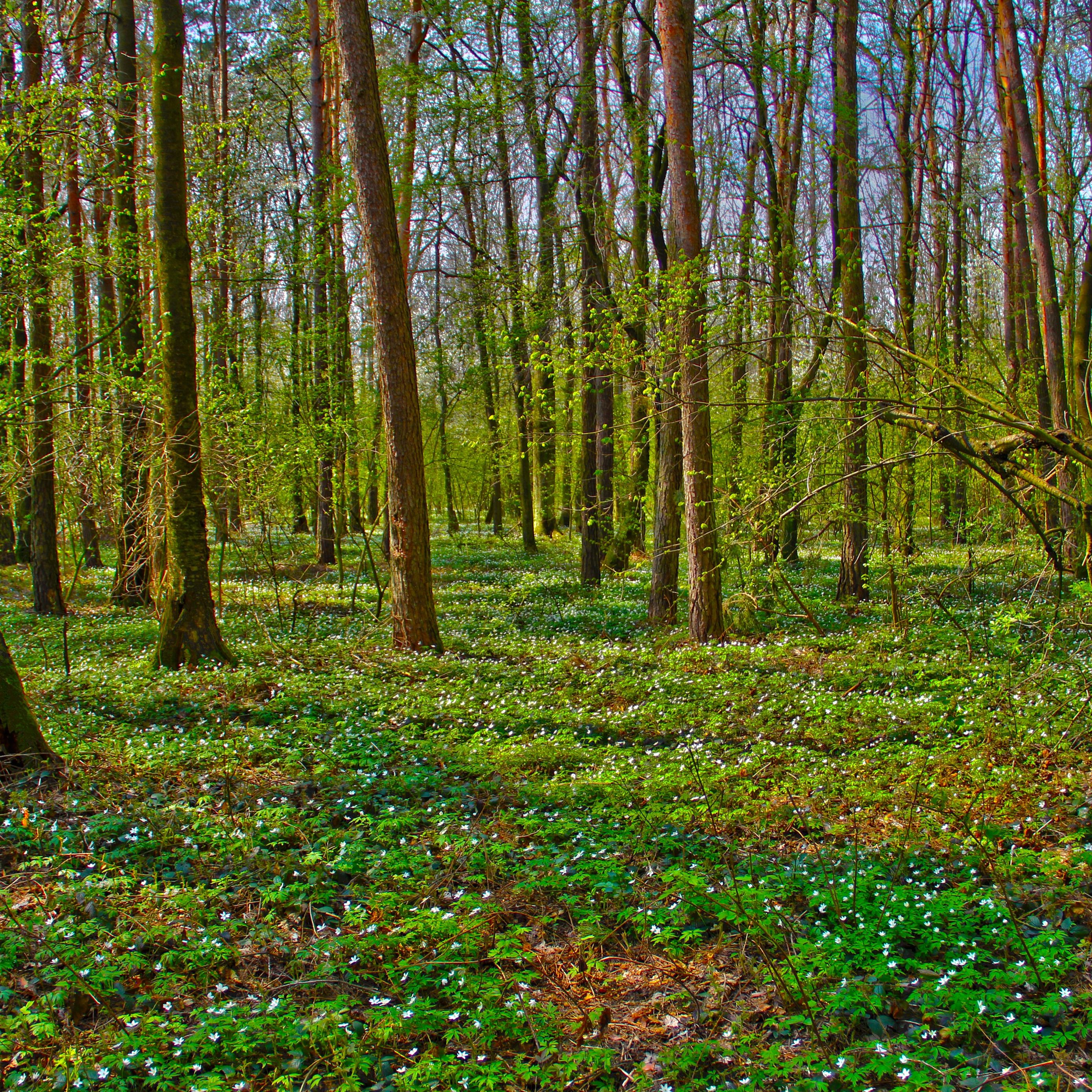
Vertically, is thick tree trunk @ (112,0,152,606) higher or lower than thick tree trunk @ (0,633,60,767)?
higher

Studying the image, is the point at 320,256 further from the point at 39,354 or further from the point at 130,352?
the point at 39,354

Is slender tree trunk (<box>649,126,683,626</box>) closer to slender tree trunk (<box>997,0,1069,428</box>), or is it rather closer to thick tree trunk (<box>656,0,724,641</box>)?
thick tree trunk (<box>656,0,724,641</box>)

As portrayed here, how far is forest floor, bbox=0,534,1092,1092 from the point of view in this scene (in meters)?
2.94

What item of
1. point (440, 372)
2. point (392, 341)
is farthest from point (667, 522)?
point (440, 372)

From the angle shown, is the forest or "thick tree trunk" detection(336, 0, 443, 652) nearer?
the forest

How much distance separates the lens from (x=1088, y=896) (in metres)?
3.75

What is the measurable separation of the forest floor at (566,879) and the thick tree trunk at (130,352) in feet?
8.89

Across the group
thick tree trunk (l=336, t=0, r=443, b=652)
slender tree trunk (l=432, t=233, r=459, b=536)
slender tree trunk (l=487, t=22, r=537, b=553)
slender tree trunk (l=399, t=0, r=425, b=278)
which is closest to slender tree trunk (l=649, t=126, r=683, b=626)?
slender tree trunk (l=487, t=22, r=537, b=553)

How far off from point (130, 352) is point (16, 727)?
9.22 metres

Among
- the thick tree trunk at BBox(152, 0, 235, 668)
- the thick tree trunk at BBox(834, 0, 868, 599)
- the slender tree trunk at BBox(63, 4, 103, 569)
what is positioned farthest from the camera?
the thick tree trunk at BBox(834, 0, 868, 599)

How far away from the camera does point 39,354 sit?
1138 cm

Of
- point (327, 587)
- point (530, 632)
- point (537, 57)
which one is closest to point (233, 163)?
point (537, 57)

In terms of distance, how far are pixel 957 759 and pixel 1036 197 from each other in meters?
10.9

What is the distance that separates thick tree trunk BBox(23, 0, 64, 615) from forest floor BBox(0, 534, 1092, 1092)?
5219 mm
